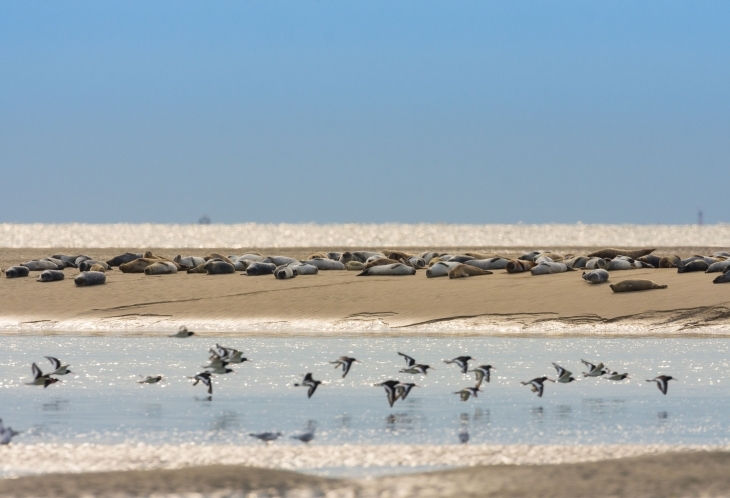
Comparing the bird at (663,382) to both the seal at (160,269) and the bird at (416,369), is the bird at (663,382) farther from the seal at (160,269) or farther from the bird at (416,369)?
the seal at (160,269)

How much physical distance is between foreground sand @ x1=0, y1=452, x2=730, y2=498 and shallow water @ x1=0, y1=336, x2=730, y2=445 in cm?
81

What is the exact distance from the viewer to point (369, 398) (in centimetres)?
882

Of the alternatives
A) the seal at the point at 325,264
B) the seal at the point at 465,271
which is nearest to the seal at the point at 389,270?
the seal at the point at 465,271

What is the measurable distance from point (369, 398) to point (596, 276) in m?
9.30

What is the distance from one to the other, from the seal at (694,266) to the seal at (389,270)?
506cm

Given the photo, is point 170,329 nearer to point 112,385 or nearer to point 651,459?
point 112,385

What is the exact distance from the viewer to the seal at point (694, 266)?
1827 centimetres

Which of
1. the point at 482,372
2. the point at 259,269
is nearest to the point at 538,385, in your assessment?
the point at 482,372

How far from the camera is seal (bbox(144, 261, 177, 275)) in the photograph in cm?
2031

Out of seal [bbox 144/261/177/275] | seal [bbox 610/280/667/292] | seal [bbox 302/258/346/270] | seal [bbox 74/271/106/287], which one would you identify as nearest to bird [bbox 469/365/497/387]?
seal [bbox 610/280/667/292]

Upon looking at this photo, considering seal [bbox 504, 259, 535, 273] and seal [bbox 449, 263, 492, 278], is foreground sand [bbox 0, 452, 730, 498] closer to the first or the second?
seal [bbox 449, 263, 492, 278]

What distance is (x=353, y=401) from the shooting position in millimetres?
8664

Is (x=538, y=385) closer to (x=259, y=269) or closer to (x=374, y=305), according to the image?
(x=374, y=305)

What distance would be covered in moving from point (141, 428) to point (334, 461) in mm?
1819
